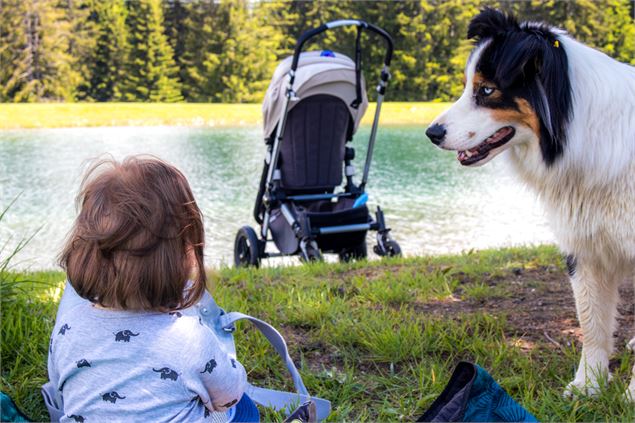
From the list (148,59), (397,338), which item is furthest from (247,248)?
(148,59)

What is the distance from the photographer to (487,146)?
256 cm

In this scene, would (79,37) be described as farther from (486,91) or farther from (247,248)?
(486,91)

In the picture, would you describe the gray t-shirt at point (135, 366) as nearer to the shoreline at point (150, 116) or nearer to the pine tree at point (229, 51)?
the shoreline at point (150, 116)

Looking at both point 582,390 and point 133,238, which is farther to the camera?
point 582,390

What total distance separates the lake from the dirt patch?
531 mm

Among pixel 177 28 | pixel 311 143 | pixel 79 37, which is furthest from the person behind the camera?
pixel 177 28

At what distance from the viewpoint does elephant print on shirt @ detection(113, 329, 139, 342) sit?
60.0 inches

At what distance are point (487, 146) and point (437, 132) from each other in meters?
0.21

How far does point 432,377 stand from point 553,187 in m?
0.88

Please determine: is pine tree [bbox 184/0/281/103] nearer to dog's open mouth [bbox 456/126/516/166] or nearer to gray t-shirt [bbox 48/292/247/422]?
dog's open mouth [bbox 456/126/516/166]

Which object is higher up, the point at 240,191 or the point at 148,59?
the point at 240,191

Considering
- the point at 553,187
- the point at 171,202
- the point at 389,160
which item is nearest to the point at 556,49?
the point at 553,187

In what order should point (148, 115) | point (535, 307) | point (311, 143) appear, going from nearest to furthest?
1. point (535, 307)
2. point (311, 143)
3. point (148, 115)

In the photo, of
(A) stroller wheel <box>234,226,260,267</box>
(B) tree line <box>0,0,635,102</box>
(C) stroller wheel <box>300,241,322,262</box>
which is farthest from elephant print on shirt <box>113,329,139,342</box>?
(B) tree line <box>0,0,635,102</box>
